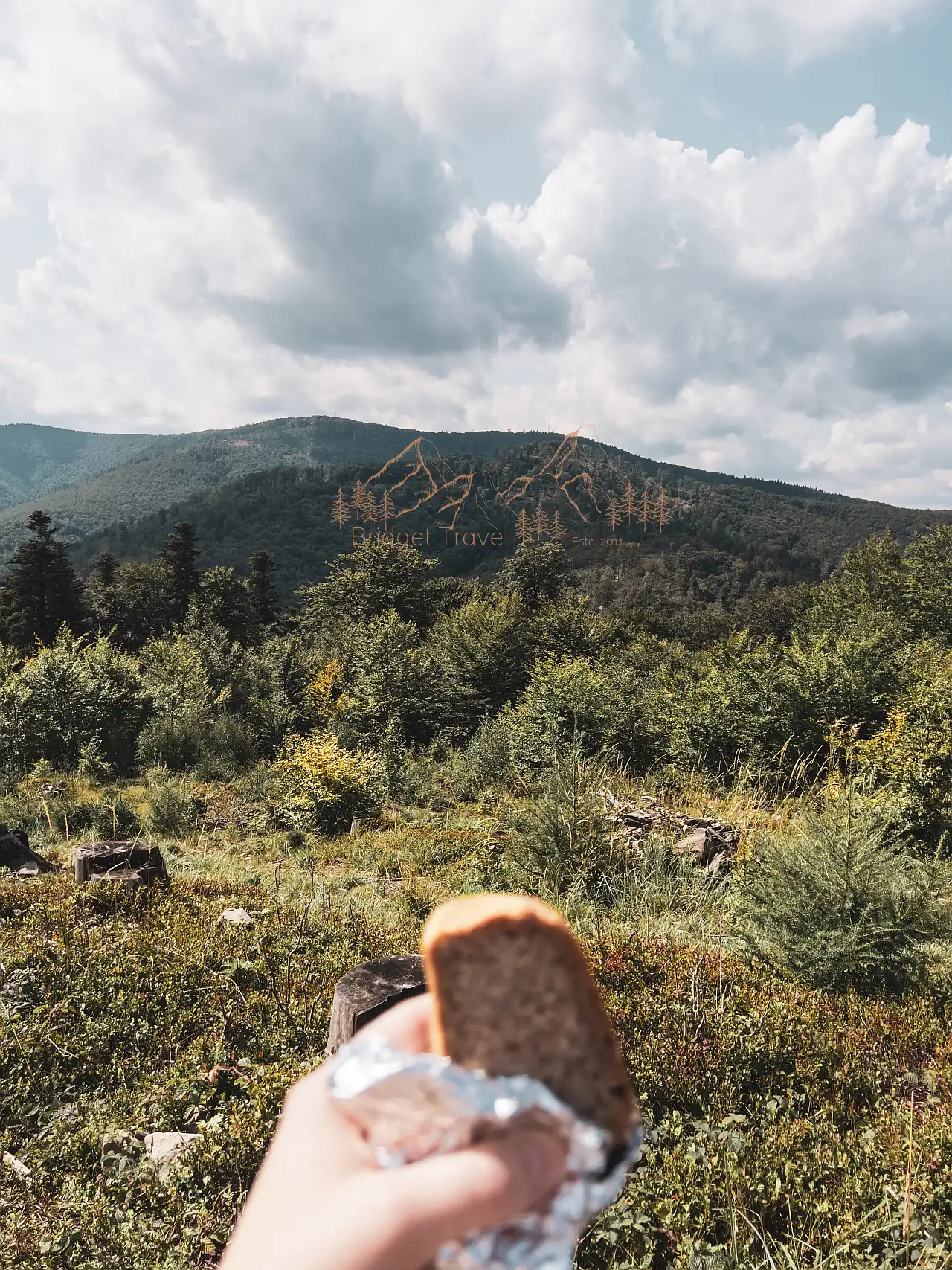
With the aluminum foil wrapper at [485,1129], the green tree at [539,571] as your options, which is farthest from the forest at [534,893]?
the green tree at [539,571]

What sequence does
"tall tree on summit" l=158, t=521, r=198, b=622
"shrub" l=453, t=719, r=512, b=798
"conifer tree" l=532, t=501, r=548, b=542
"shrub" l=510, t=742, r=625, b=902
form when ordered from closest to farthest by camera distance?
1. "shrub" l=510, t=742, r=625, b=902
2. "shrub" l=453, t=719, r=512, b=798
3. "conifer tree" l=532, t=501, r=548, b=542
4. "tall tree on summit" l=158, t=521, r=198, b=622

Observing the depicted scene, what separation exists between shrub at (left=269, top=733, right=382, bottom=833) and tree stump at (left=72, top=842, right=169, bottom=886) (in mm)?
3590

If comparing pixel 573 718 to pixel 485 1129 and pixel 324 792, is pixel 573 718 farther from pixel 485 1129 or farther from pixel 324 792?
pixel 485 1129

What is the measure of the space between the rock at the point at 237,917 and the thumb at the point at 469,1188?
443 cm

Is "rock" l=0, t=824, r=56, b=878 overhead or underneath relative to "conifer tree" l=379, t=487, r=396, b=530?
underneath

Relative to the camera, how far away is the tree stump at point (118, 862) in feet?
16.6

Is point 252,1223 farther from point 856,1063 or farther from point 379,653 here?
point 379,653

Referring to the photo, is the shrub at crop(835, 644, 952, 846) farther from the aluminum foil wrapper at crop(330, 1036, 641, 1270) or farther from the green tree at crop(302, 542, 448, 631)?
the green tree at crop(302, 542, 448, 631)

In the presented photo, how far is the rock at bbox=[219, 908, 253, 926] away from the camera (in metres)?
4.37

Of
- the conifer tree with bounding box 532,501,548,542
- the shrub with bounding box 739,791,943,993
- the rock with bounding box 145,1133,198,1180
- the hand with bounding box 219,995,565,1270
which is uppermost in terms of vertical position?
the conifer tree with bounding box 532,501,548,542

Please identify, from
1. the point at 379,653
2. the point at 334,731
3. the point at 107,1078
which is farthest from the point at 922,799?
the point at 379,653

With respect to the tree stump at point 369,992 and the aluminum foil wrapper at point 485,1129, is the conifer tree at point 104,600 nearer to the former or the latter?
the tree stump at point 369,992

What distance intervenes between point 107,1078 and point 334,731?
10.7 metres

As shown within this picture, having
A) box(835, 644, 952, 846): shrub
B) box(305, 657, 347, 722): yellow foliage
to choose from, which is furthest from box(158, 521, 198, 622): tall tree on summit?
box(835, 644, 952, 846): shrub
